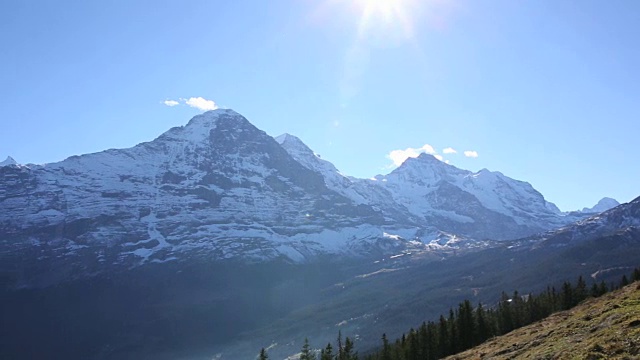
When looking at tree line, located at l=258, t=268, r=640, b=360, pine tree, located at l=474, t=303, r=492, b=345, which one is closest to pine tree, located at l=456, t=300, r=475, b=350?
tree line, located at l=258, t=268, r=640, b=360

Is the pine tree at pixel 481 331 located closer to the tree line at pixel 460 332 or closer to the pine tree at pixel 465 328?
the tree line at pixel 460 332

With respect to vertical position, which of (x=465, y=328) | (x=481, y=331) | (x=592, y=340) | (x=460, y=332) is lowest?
(x=481, y=331)

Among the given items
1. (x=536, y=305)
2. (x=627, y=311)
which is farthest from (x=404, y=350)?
(x=627, y=311)

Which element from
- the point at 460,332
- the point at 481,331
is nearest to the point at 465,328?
the point at 460,332

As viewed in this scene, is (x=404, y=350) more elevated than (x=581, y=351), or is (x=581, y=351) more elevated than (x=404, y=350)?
(x=581, y=351)

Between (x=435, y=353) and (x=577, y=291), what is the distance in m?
43.1

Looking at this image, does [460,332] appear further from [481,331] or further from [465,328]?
[481,331]

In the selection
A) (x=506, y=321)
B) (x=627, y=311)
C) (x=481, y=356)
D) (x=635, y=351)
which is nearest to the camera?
(x=635, y=351)

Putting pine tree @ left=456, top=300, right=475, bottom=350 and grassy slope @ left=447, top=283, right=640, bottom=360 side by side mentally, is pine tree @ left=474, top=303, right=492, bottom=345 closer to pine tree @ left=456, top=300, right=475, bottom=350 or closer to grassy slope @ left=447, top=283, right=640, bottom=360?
pine tree @ left=456, top=300, right=475, bottom=350

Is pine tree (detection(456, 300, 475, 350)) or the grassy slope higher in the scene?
the grassy slope

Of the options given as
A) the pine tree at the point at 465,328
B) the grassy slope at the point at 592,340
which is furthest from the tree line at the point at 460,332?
the grassy slope at the point at 592,340

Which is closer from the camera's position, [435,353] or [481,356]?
[481,356]

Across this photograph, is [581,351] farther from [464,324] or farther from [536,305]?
[536,305]

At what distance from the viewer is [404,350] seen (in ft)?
355
